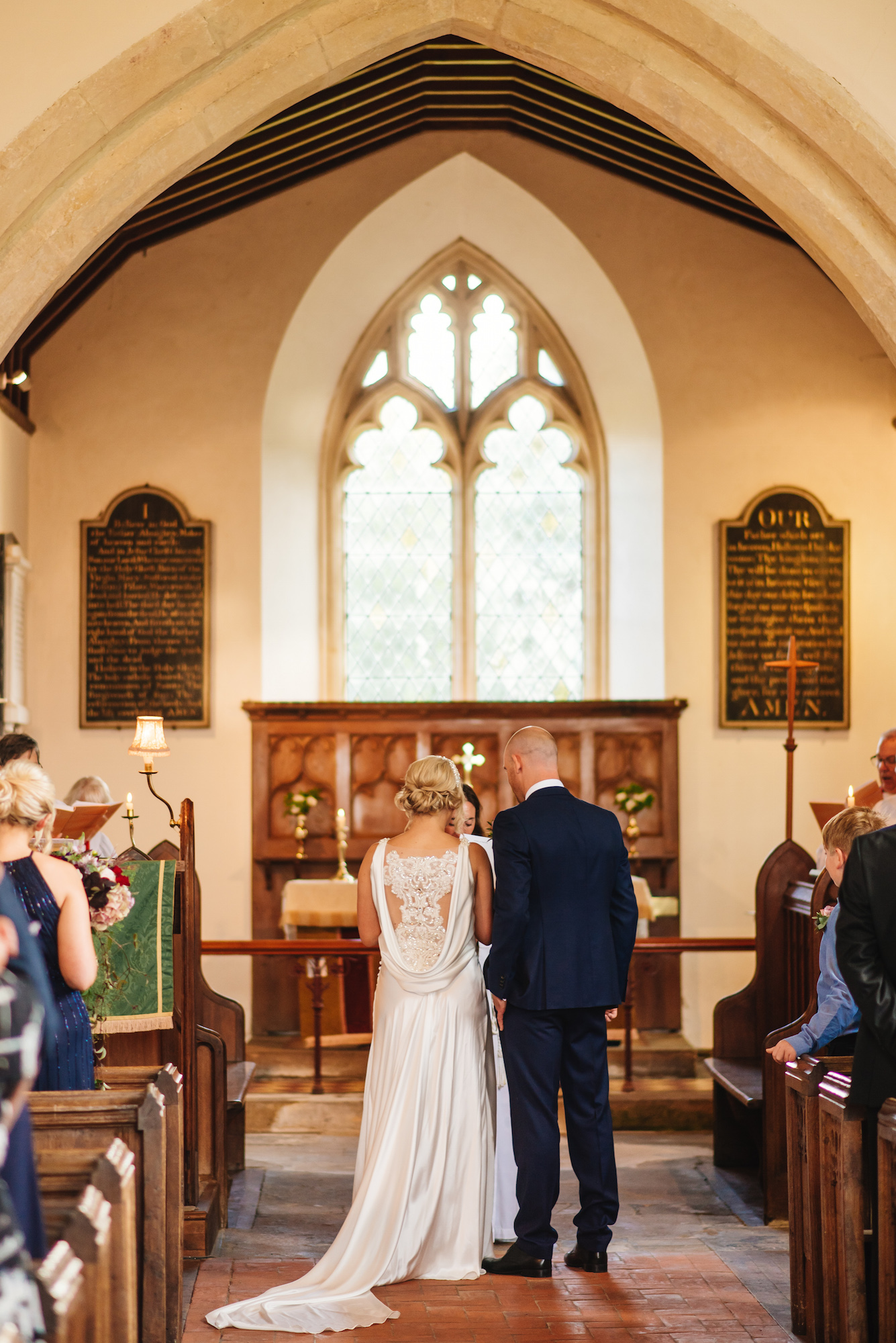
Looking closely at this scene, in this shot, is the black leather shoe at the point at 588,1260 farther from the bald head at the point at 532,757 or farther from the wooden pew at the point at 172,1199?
the bald head at the point at 532,757

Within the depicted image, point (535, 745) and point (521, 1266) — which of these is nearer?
point (521, 1266)

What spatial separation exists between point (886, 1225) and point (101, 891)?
2.14m

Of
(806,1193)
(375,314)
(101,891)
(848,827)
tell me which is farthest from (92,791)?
(375,314)

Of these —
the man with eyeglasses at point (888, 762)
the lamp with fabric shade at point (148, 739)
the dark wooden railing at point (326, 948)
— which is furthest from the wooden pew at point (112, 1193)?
the man with eyeglasses at point (888, 762)

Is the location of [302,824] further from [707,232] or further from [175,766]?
[707,232]

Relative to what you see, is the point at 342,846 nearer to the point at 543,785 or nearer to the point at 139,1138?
the point at 543,785

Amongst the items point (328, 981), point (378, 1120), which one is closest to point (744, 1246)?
point (378, 1120)

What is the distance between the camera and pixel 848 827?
355 centimetres

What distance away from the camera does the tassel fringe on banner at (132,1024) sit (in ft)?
13.3

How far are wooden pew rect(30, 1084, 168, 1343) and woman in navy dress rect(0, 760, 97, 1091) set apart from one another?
33cm

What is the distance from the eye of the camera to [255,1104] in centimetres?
632

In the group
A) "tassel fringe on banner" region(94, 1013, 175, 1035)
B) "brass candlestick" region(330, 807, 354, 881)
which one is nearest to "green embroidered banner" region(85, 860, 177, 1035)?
"tassel fringe on banner" region(94, 1013, 175, 1035)

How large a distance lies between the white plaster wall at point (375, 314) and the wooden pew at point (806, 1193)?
5.06 meters

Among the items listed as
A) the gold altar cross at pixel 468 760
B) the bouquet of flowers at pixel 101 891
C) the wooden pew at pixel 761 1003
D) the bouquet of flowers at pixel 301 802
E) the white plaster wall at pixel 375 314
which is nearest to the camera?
the bouquet of flowers at pixel 101 891
